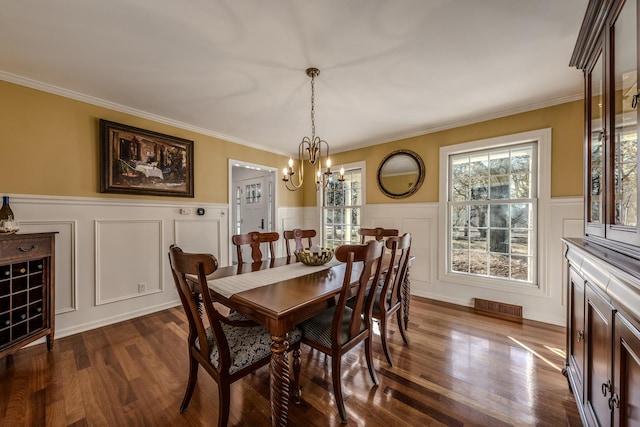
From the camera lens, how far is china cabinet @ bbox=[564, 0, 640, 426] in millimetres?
871

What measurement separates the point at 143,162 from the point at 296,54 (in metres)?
2.26

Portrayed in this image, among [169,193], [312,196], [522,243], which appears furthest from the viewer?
[312,196]

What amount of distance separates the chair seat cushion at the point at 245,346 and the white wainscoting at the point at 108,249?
6.49ft

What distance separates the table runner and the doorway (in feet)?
8.27

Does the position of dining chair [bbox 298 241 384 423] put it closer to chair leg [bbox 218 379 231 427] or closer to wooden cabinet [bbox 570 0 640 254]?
chair leg [bbox 218 379 231 427]

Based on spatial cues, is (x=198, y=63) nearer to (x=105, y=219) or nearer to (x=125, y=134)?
(x=125, y=134)

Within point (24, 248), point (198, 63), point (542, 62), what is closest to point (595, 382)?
point (542, 62)

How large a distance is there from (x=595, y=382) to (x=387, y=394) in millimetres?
1052

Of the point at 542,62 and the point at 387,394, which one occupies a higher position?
the point at 542,62

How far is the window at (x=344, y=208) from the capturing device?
14.1 feet

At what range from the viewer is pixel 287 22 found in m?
1.56

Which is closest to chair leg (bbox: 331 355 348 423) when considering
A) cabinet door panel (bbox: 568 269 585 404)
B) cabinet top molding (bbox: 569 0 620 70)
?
cabinet door panel (bbox: 568 269 585 404)

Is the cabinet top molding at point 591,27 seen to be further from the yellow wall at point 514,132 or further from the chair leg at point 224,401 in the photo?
the chair leg at point 224,401

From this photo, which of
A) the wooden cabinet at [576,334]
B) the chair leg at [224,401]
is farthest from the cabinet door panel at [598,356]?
the chair leg at [224,401]
